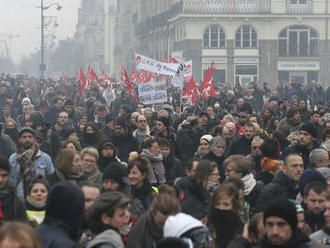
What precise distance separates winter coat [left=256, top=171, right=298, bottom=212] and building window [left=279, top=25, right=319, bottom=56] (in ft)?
174

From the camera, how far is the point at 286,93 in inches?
1363

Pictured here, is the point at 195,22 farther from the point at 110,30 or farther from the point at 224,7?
the point at 110,30

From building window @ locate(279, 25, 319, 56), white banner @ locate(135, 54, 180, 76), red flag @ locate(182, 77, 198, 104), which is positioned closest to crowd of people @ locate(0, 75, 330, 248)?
white banner @ locate(135, 54, 180, 76)

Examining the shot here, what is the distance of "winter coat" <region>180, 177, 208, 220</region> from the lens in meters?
8.31

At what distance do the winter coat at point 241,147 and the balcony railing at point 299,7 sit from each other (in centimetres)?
4991

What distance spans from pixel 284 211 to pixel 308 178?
2.28m

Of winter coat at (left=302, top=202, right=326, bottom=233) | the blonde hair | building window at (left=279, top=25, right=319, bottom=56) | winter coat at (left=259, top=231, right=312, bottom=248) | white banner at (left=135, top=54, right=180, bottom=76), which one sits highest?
building window at (left=279, top=25, right=319, bottom=56)

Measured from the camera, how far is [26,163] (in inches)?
402

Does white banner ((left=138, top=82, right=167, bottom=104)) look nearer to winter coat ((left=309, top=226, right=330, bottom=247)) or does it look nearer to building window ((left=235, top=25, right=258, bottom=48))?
winter coat ((left=309, top=226, right=330, bottom=247))

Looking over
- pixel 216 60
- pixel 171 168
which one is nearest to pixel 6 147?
pixel 171 168

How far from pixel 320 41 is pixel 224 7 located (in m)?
6.81

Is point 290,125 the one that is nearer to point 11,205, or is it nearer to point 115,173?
point 115,173

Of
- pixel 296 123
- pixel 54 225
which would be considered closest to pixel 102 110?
pixel 296 123

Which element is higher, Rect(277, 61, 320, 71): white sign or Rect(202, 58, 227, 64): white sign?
Rect(202, 58, 227, 64): white sign
